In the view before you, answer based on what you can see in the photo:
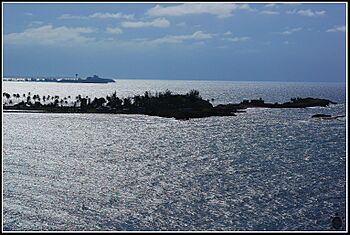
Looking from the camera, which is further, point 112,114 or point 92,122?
point 112,114

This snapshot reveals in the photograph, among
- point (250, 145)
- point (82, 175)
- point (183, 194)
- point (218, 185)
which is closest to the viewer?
point (183, 194)

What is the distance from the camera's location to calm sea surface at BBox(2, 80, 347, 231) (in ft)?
131

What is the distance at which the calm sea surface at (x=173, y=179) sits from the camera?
1574 inches

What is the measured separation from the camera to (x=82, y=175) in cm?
5647

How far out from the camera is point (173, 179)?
175ft

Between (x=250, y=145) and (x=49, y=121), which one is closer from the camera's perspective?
(x=250, y=145)

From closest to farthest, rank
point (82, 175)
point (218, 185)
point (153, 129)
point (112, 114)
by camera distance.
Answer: point (218, 185)
point (82, 175)
point (153, 129)
point (112, 114)

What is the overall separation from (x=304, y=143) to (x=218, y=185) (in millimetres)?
34501

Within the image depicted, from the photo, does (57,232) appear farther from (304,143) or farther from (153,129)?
(153,129)

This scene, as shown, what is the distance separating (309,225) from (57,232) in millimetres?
18999

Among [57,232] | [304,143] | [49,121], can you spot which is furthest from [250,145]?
[49,121]

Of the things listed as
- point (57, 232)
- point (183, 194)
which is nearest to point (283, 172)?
point (183, 194)

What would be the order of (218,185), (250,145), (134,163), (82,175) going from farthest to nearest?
(250,145)
(134,163)
(82,175)
(218,185)

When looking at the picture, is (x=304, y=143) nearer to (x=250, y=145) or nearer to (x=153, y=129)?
(x=250, y=145)
